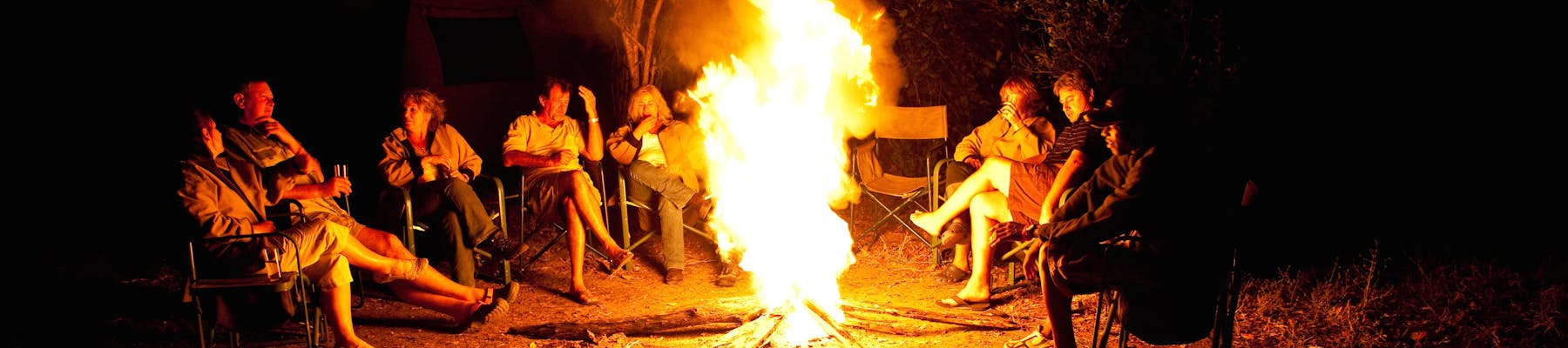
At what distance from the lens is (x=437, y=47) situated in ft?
24.6

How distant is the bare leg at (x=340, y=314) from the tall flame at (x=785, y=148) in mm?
1674

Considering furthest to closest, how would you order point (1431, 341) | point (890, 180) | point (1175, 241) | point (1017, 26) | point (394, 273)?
1. point (1017, 26)
2. point (890, 180)
3. point (394, 273)
4. point (1431, 341)
5. point (1175, 241)

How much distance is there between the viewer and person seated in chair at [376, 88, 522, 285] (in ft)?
15.0

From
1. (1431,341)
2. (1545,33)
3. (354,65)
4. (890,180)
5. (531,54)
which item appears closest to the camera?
(1431,341)

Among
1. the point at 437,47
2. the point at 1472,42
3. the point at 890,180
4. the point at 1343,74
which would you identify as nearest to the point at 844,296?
the point at 890,180

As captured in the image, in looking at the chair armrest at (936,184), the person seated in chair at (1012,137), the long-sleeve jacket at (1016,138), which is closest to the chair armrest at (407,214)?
the person seated in chair at (1012,137)

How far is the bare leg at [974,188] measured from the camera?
4.62 m

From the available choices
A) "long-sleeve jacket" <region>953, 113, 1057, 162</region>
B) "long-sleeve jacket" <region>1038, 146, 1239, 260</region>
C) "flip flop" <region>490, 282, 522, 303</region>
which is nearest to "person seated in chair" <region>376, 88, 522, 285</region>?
"flip flop" <region>490, 282, 522, 303</region>

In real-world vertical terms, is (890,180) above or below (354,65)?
below

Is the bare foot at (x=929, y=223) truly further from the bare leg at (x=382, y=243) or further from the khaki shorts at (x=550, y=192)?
the bare leg at (x=382, y=243)

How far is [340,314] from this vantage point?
12.4ft

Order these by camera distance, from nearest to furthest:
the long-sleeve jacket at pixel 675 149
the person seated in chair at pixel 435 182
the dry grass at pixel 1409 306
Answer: the dry grass at pixel 1409 306 → the person seated in chair at pixel 435 182 → the long-sleeve jacket at pixel 675 149

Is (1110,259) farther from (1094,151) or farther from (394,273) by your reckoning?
(394,273)

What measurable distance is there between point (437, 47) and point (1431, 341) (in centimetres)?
620
